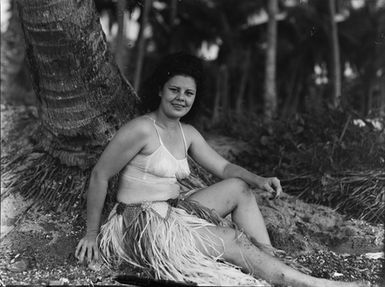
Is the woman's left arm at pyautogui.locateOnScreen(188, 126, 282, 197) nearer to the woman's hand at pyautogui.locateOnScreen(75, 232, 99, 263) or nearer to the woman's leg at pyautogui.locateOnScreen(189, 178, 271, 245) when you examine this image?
the woman's leg at pyautogui.locateOnScreen(189, 178, 271, 245)

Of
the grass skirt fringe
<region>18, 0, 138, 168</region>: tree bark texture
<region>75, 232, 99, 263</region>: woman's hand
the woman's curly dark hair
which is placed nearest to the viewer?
the grass skirt fringe

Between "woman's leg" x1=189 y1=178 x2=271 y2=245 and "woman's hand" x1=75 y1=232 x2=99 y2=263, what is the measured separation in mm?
672

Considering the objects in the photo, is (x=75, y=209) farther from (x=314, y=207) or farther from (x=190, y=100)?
(x=314, y=207)

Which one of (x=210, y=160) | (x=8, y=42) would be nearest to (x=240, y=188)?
(x=210, y=160)

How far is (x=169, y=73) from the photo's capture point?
3.35 metres

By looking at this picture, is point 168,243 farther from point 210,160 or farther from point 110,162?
point 210,160

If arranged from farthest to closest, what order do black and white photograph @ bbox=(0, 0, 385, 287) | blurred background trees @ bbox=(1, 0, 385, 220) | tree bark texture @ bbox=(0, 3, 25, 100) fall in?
tree bark texture @ bbox=(0, 3, 25, 100), blurred background trees @ bbox=(1, 0, 385, 220), black and white photograph @ bbox=(0, 0, 385, 287)

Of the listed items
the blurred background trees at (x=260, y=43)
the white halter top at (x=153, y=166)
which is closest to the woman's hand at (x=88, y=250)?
the white halter top at (x=153, y=166)

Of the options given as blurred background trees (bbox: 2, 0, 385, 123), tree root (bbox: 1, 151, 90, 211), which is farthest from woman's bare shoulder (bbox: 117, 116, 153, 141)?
blurred background trees (bbox: 2, 0, 385, 123)

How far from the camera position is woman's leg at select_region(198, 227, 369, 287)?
297 centimetres

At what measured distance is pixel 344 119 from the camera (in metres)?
5.64

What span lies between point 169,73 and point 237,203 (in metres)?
0.93

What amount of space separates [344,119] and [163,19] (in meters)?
17.0

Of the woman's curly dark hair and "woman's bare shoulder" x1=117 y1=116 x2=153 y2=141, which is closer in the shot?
"woman's bare shoulder" x1=117 y1=116 x2=153 y2=141
